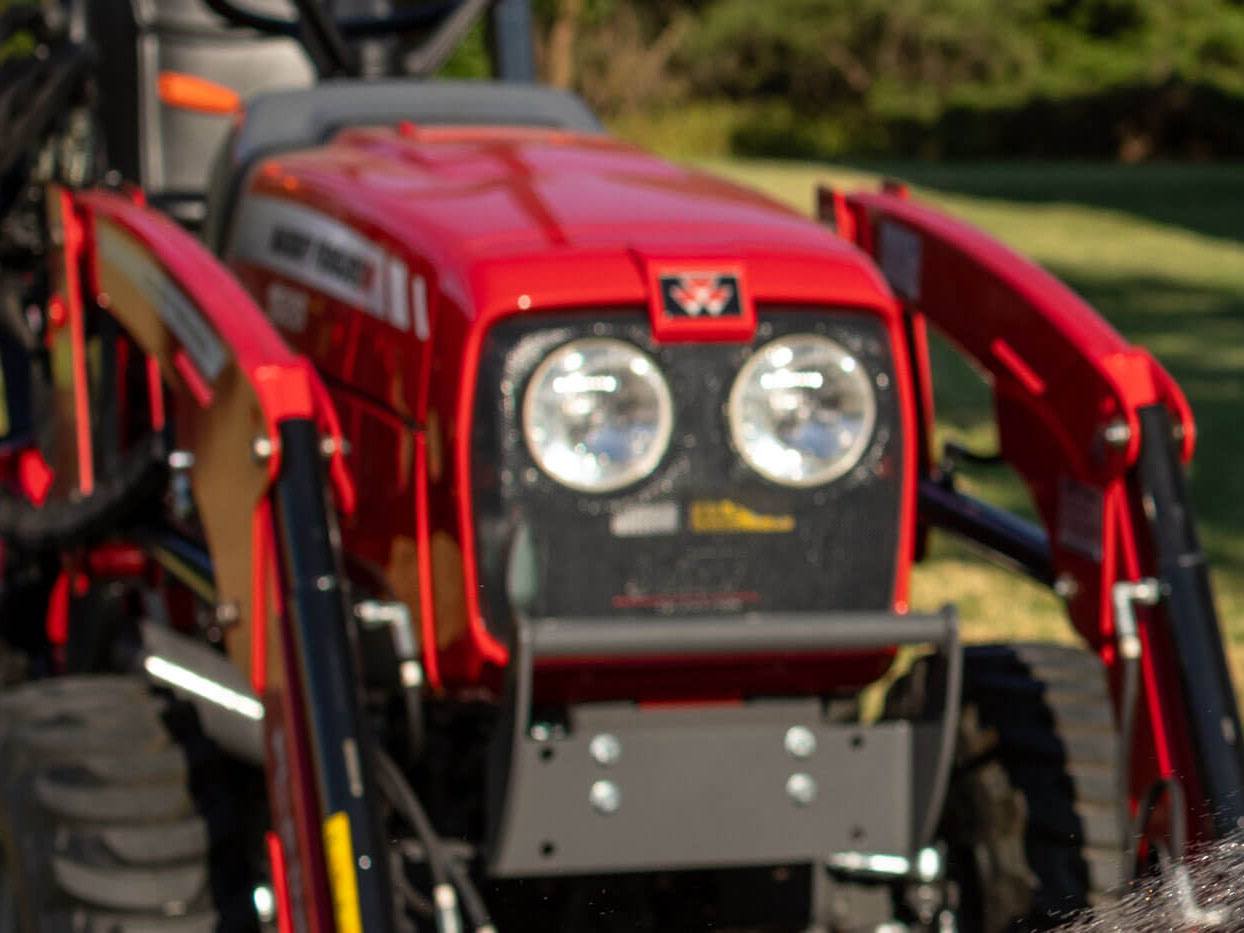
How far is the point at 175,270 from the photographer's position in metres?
3.22

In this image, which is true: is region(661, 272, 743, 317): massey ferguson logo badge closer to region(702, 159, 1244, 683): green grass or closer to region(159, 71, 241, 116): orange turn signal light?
region(159, 71, 241, 116): orange turn signal light

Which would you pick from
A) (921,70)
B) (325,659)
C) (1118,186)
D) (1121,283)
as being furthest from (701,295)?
(921,70)

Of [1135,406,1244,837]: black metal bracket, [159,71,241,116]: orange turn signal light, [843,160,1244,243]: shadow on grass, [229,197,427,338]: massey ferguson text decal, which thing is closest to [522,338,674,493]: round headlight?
→ [229,197,427,338]: massey ferguson text decal

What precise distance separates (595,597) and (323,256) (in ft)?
2.42

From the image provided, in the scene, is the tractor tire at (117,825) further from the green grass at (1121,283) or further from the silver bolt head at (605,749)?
the green grass at (1121,283)

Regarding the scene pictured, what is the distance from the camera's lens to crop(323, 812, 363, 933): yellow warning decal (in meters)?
2.60

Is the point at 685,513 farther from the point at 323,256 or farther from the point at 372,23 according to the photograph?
the point at 372,23

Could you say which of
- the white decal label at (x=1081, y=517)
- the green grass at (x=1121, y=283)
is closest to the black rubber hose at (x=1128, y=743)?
the white decal label at (x=1081, y=517)

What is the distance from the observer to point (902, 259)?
12.3 feet

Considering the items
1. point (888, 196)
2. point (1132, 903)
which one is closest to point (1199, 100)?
point (888, 196)

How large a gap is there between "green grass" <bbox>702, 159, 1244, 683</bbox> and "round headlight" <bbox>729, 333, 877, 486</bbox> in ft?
10.6

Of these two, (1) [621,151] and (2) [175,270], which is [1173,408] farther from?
(2) [175,270]

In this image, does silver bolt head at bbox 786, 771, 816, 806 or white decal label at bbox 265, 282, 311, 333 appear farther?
white decal label at bbox 265, 282, 311, 333

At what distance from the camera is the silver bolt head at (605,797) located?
9.51ft
